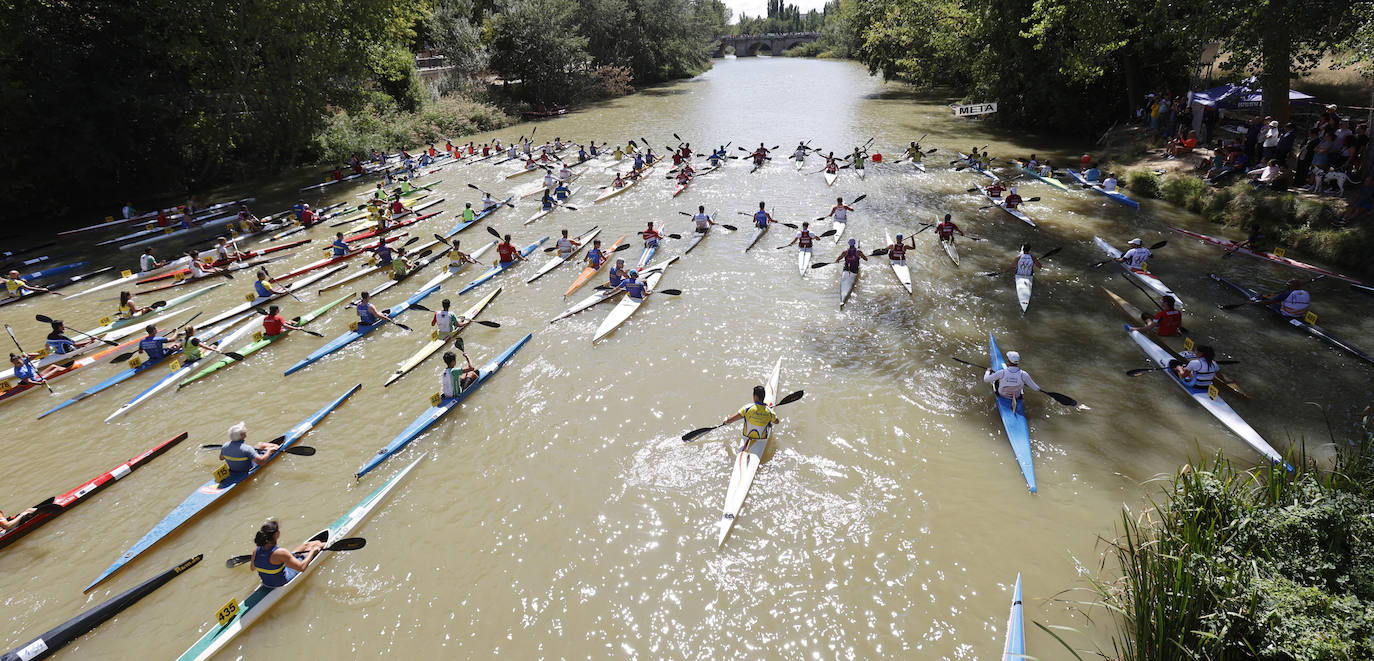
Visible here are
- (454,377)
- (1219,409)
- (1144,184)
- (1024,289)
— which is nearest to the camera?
(1219,409)

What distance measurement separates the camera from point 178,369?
12.8 meters

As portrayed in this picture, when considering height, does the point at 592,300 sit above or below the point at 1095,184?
below

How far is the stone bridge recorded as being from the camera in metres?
118

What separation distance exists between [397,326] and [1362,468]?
55.3 ft

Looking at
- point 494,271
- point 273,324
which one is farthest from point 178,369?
point 494,271

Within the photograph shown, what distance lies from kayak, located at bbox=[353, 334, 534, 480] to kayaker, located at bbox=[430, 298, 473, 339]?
62.6 inches

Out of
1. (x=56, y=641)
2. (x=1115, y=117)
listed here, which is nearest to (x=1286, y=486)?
(x=56, y=641)

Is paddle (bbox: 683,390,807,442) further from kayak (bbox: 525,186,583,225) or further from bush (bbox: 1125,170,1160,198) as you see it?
bush (bbox: 1125,170,1160,198)

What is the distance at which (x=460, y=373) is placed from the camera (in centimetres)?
1169

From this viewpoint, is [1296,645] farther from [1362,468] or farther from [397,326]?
[397,326]

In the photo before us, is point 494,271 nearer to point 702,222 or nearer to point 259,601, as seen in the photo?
point 702,222

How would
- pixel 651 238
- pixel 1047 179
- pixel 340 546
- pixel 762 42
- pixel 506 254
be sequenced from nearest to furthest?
pixel 340 546, pixel 506 254, pixel 651 238, pixel 1047 179, pixel 762 42

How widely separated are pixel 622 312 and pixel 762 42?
419 ft

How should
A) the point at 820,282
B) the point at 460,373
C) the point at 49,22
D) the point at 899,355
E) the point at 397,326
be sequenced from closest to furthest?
the point at 460,373 → the point at 899,355 → the point at 397,326 → the point at 820,282 → the point at 49,22
